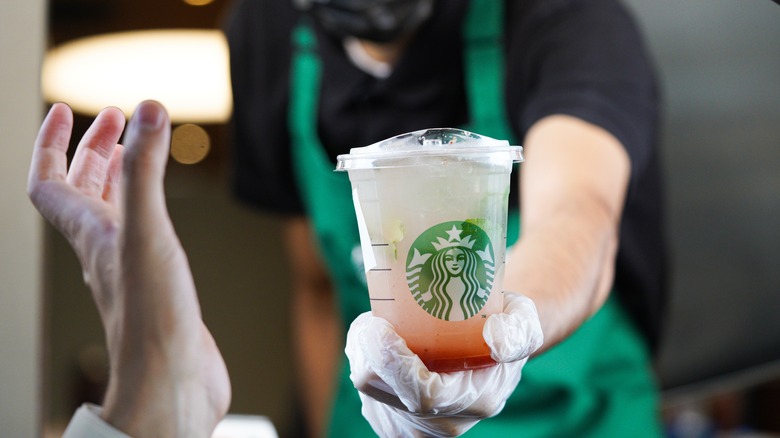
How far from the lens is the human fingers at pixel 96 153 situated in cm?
62

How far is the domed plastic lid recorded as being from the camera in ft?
1.80

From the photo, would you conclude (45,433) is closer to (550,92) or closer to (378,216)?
(378,216)

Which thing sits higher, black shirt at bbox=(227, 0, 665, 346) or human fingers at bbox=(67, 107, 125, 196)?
black shirt at bbox=(227, 0, 665, 346)

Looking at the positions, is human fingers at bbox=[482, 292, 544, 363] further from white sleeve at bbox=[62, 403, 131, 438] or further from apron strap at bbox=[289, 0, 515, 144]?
apron strap at bbox=[289, 0, 515, 144]

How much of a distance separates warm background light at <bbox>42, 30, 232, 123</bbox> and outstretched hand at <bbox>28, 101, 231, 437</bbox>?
17.8 inches

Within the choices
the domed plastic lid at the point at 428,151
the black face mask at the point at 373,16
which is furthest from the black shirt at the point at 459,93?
the domed plastic lid at the point at 428,151

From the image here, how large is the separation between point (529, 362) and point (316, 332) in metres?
0.59

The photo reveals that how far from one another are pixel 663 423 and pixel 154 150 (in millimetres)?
1661

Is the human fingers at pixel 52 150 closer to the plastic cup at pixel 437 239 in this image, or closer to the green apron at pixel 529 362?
the plastic cup at pixel 437 239

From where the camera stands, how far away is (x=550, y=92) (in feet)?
3.23

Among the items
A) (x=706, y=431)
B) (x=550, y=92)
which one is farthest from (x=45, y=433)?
(x=706, y=431)

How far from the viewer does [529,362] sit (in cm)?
105

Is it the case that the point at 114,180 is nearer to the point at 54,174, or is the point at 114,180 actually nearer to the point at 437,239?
the point at 54,174

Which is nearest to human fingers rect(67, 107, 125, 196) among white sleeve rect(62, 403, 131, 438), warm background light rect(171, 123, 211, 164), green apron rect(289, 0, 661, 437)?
white sleeve rect(62, 403, 131, 438)
